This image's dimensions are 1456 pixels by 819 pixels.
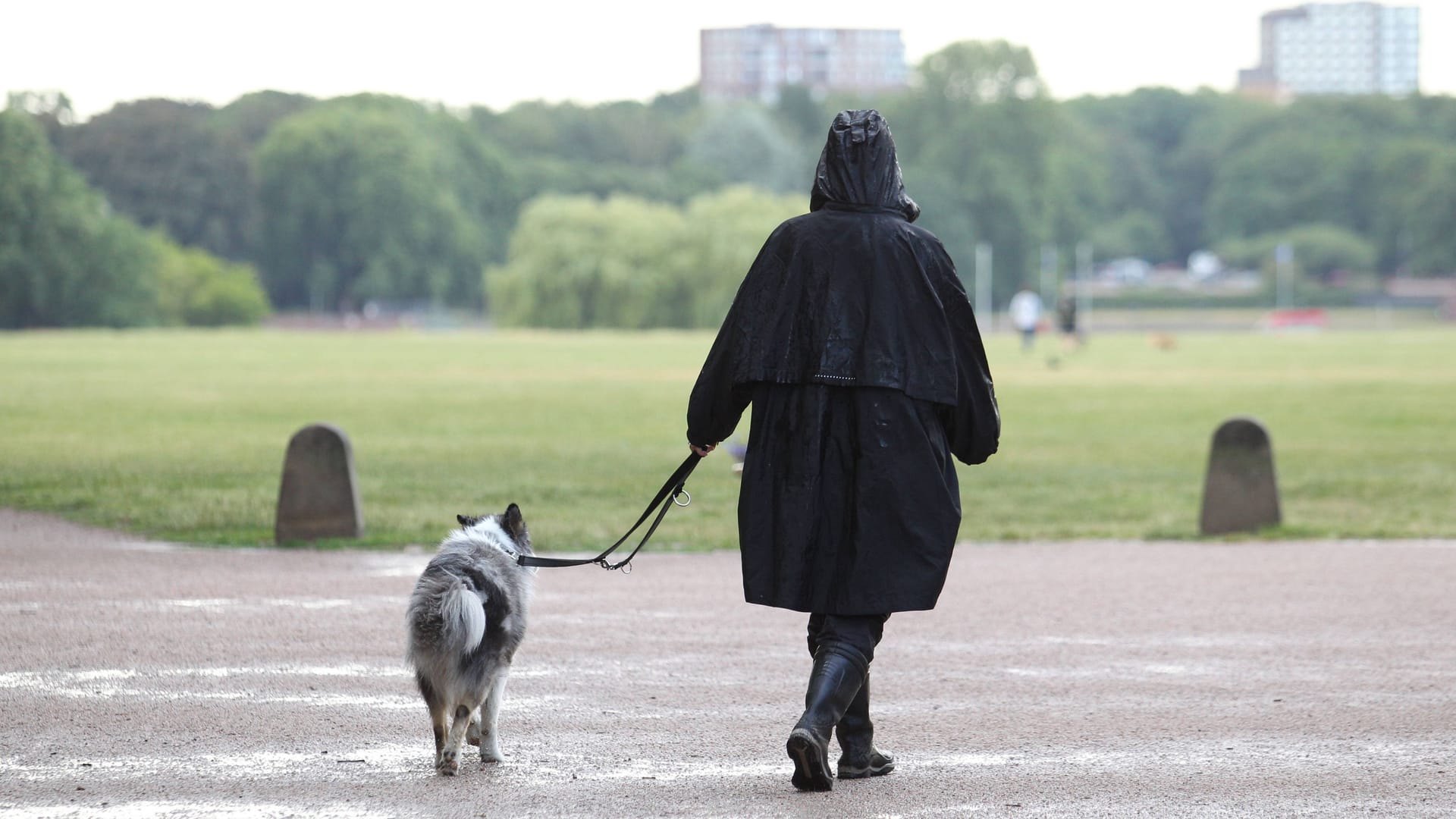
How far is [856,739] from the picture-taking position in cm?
605

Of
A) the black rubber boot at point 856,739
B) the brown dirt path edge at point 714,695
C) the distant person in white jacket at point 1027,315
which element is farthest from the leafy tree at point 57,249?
the black rubber boot at point 856,739

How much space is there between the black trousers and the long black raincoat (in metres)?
0.07

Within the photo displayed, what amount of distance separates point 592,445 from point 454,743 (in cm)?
1571

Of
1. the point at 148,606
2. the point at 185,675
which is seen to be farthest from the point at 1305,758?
the point at 148,606

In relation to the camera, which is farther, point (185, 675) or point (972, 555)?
point (972, 555)

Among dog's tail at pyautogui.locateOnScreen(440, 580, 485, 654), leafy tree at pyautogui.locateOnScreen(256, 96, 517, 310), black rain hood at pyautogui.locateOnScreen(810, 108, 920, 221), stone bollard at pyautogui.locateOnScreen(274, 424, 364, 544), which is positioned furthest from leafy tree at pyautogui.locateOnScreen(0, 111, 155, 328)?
black rain hood at pyautogui.locateOnScreen(810, 108, 920, 221)

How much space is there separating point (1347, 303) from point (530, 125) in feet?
192

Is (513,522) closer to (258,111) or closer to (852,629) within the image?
(852,629)

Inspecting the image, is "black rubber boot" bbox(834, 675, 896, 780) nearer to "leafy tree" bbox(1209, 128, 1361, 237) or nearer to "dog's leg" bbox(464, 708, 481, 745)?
"dog's leg" bbox(464, 708, 481, 745)

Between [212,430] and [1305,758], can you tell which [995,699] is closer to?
[1305,758]

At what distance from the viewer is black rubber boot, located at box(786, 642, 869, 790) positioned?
5.67 meters

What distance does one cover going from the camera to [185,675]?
305 inches

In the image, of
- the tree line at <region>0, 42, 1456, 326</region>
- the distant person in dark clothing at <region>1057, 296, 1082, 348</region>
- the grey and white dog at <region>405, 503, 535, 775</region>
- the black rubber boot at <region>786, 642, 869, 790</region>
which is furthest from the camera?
the tree line at <region>0, 42, 1456, 326</region>

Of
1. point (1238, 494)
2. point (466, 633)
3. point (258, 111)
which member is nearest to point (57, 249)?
point (258, 111)
